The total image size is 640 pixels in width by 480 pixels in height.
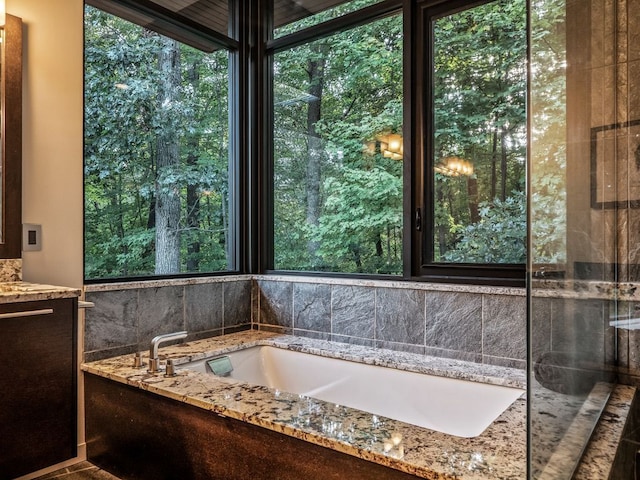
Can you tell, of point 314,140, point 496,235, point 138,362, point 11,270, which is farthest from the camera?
point 314,140

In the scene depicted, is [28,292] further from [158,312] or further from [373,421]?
[373,421]

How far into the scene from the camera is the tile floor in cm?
190

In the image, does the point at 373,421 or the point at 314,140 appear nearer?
the point at 373,421

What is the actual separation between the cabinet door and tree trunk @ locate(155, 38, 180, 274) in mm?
828

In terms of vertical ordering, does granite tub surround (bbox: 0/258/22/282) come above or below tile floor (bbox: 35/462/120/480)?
above

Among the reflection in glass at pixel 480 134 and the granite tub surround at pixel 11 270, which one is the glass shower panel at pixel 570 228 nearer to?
the reflection in glass at pixel 480 134

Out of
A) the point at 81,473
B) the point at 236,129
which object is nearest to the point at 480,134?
the point at 236,129

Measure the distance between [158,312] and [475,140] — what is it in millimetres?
1857

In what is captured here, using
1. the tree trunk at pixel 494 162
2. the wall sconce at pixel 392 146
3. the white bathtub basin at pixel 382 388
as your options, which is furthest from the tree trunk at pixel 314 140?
the tree trunk at pixel 494 162

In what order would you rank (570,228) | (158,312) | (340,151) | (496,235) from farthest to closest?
(340,151) < (158,312) < (496,235) < (570,228)

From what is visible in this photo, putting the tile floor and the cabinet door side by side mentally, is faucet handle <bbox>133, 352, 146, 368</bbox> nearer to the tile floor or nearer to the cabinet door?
the cabinet door

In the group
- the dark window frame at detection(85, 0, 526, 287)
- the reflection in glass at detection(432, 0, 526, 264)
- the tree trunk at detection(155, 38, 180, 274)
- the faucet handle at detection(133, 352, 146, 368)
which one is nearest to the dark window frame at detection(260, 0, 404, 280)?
the dark window frame at detection(85, 0, 526, 287)

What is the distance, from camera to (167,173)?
2648 millimetres

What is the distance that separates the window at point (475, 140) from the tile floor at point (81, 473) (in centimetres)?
175
